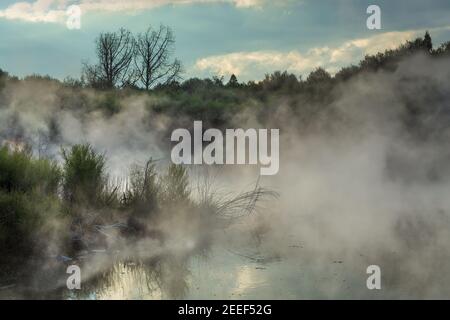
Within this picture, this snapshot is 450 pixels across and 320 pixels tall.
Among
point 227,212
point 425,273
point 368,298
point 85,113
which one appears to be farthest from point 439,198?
point 85,113

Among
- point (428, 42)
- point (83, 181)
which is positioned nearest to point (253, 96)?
point (428, 42)

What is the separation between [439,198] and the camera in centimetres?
1112

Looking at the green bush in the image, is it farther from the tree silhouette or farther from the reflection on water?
the tree silhouette

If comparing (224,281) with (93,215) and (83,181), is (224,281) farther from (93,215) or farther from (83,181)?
(83,181)

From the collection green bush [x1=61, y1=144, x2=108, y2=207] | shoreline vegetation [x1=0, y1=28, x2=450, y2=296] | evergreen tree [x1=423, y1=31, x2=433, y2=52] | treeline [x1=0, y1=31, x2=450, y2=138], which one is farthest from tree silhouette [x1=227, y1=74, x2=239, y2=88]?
green bush [x1=61, y1=144, x2=108, y2=207]

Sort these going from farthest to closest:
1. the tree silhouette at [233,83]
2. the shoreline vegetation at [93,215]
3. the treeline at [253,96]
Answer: the tree silhouette at [233,83], the treeline at [253,96], the shoreline vegetation at [93,215]

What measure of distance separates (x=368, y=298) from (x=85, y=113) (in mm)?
11916

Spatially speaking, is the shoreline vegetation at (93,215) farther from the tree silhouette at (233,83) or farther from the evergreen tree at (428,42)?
the tree silhouette at (233,83)

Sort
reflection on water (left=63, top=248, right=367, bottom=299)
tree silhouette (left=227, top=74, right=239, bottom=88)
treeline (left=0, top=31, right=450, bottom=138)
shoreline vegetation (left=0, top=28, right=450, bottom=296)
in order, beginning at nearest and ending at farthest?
reflection on water (left=63, top=248, right=367, bottom=299) < shoreline vegetation (left=0, top=28, right=450, bottom=296) < treeline (left=0, top=31, right=450, bottom=138) < tree silhouette (left=227, top=74, right=239, bottom=88)

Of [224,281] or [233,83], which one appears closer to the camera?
[224,281]

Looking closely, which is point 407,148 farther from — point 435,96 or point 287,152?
point 287,152

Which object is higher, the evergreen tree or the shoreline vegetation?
the evergreen tree

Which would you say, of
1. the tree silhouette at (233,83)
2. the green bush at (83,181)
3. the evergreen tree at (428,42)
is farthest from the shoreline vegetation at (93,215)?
the tree silhouette at (233,83)

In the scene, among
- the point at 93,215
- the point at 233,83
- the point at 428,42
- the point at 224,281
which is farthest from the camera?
the point at 233,83
